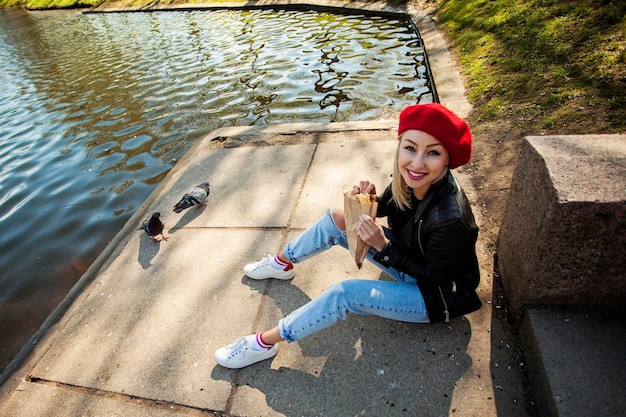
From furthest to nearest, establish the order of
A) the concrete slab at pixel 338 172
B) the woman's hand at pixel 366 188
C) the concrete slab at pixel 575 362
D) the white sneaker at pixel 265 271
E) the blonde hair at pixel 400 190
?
the concrete slab at pixel 338 172 → the white sneaker at pixel 265 271 → the woman's hand at pixel 366 188 → the blonde hair at pixel 400 190 → the concrete slab at pixel 575 362

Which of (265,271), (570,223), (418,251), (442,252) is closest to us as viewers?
(570,223)

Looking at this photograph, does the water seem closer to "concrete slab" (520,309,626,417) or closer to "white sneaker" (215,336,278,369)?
"white sneaker" (215,336,278,369)

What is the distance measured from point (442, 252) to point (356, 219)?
51 cm

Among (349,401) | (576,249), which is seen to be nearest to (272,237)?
(349,401)

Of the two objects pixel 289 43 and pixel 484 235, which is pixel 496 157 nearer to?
pixel 484 235

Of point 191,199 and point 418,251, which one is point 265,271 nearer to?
point 418,251

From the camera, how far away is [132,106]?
7.23m

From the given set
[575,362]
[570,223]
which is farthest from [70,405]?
[570,223]

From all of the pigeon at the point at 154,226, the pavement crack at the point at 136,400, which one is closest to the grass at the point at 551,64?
the pigeon at the point at 154,226

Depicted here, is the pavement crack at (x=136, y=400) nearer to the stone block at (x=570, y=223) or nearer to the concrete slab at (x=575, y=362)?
the concrete slab at (x=575, y=362)

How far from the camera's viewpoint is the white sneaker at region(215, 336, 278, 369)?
2.15 meters

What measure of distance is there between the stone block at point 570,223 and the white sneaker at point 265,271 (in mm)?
1468

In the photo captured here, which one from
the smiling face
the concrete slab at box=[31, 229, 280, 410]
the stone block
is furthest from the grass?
→ the concrete slab at box=[31, 229, 280, 410]

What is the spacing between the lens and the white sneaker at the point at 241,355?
2154 mm
